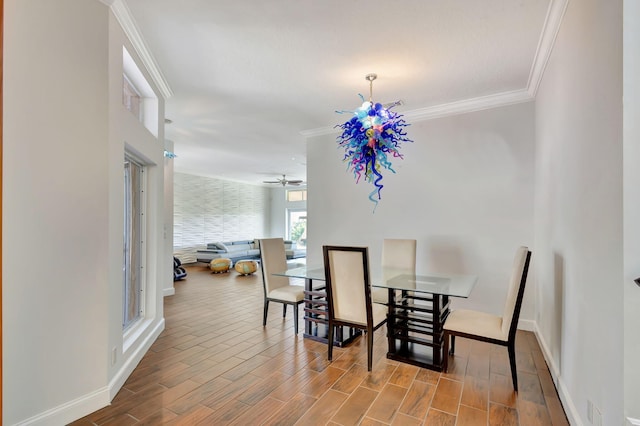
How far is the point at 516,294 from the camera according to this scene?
229cm

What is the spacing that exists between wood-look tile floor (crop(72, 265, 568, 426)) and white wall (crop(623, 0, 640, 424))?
98 cm

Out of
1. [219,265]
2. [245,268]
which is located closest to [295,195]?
[219,265]

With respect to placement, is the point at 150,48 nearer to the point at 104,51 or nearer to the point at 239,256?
the point at 104,51

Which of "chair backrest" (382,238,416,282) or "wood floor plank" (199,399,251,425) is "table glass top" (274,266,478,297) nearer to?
"chair backrest" (382,238,416,282)

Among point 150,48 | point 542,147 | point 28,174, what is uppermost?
point 150,48

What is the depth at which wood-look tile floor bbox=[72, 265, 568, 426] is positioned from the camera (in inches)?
80.2

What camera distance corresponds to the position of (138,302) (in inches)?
127

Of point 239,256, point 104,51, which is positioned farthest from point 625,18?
point 239,256

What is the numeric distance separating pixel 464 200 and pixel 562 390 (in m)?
2.29

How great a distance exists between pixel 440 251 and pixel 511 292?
178 cm

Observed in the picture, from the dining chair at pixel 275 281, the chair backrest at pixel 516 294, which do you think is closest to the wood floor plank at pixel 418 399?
the chair backrest at pixel 516 294

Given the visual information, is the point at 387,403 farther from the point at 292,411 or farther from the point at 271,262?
the point at 271,262

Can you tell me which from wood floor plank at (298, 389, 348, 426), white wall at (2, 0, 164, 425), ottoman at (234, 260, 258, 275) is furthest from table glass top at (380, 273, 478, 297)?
ottoman at (234, 260, 258, 275)

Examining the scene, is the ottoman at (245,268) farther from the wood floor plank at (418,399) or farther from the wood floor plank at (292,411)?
the wood floor plank at (418,399)
